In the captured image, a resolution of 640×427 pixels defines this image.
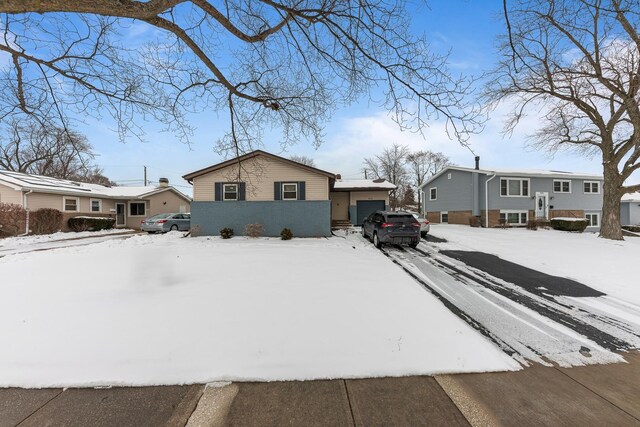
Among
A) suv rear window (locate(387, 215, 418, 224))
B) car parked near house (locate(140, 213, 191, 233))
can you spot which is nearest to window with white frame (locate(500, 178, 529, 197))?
suv rear window (locate(387, 215, 418, 224))

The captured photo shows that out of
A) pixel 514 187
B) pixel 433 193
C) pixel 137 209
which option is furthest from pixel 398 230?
pixel 137 209

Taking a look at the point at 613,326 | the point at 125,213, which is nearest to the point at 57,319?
the point at 613,326

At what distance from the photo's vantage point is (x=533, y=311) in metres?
4.82

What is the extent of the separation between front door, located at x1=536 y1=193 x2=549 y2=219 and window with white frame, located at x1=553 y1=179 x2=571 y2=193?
1.15 meters

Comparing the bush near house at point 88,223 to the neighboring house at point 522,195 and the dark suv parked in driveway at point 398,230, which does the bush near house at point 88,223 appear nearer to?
the dark suv parked in driveway at point 398,230

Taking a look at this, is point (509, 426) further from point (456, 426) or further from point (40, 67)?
point (40, 67)

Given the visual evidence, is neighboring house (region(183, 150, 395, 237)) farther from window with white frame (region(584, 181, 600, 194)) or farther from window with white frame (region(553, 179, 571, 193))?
window with white frame (region(584, 181, 600, 194))

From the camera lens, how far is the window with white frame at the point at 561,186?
69.4 ft

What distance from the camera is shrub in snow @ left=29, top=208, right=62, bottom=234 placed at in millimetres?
16672

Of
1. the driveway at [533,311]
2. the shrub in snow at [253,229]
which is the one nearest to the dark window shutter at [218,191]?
the shrub in snow at [253,229]

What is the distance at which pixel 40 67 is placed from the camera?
5.20m

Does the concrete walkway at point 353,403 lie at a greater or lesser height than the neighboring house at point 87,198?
lesser

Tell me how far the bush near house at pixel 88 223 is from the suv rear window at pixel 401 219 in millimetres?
21913

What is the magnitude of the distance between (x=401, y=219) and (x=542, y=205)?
1757 centimetres
